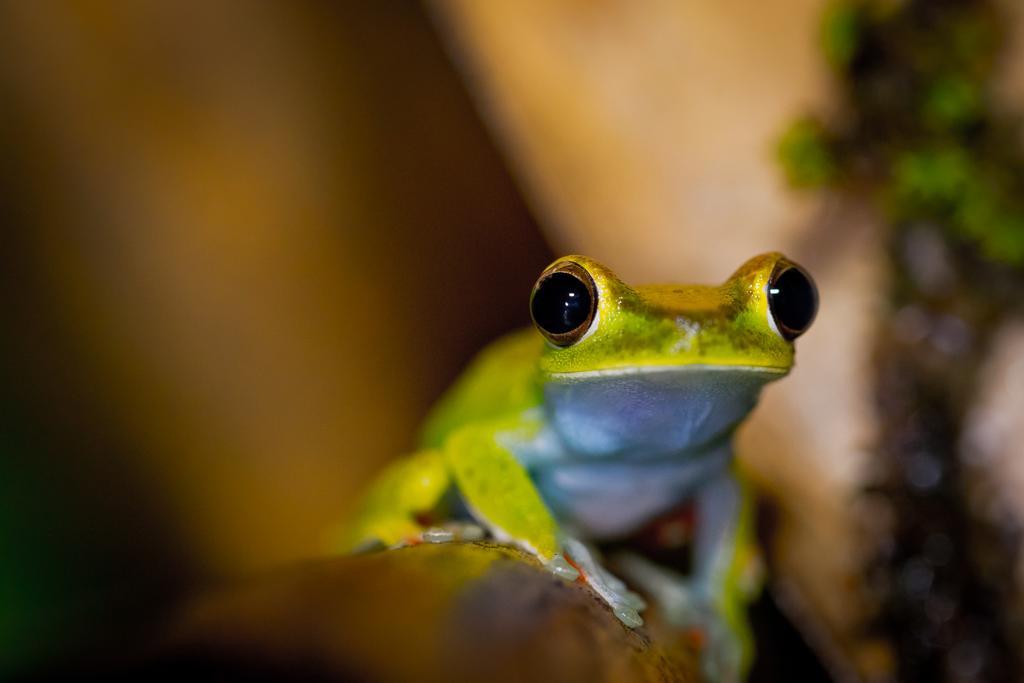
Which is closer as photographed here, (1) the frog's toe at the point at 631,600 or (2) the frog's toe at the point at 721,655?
(1) the frog's toe at the point at 631,600

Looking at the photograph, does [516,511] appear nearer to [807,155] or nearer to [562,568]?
[562,568]

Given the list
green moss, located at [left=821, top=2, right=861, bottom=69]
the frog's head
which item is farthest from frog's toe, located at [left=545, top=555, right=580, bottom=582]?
green moss, located at [left=821, top=2, right=861, bottom=69]

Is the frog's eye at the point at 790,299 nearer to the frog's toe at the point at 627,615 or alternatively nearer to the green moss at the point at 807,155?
the frog's toe at the point at 627,615

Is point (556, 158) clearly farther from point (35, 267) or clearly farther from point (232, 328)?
point (35, 267)

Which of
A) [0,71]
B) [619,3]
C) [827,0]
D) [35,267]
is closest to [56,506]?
[35,267]

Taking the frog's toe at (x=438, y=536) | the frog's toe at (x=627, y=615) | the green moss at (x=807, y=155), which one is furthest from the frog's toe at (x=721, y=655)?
the green moss at (x=807, y=155)

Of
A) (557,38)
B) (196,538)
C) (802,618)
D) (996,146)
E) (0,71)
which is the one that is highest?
(0,71)

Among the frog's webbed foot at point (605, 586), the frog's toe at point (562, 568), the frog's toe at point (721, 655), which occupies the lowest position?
the frog's toe at point (721, 655)
